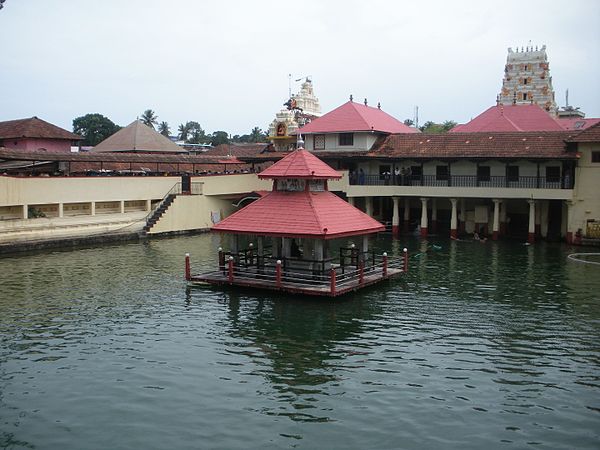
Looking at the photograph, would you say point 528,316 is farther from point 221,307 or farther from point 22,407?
point 22,407

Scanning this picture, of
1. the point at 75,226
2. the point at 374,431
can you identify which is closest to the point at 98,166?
the point at 75,226

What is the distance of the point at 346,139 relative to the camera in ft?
150

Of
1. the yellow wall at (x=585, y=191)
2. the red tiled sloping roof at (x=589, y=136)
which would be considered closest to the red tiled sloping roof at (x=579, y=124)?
the red tiled sloping roof at (x=589, y=136)

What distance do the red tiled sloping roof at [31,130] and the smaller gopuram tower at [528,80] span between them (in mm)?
41321

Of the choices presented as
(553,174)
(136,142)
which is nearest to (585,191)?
(553,174)

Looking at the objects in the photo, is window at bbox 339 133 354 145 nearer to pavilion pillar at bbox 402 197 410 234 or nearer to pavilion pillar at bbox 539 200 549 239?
pavilion pillar at bbox 402 197 410 234

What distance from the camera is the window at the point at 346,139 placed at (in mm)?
45353

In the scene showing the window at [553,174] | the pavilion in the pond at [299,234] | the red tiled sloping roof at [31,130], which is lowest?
the pavilion in the pond at [299,234]

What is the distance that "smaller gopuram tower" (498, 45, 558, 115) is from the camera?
62.9 m

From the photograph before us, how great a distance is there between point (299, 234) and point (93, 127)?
86.2 metres

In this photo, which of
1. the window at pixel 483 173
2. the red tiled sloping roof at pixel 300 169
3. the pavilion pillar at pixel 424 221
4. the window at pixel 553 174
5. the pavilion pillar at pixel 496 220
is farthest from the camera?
the pavilion pillar at pixel 424 221

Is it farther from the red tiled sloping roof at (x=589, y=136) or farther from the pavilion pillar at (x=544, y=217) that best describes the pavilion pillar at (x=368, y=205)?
the red tiled sloping roof at (x=589, y=136)

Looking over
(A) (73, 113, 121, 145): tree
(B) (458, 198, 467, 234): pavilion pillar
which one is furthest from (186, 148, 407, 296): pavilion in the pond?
(A) (73, 113, 121, 145): tree

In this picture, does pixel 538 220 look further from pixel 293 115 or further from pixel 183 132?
pixel 183 132
